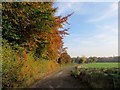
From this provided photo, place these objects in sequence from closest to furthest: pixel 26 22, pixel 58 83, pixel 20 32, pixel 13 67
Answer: pixel 13 67
pixel 26 22
pixel 20 32
pixel 58 83

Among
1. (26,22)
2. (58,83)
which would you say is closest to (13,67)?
(26,22)

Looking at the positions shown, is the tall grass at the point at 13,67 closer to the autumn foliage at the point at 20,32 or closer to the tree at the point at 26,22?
the autumn foliage at the point at 20,32

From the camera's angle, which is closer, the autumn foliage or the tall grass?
the tall grass

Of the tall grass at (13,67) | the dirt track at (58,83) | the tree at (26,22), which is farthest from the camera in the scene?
the dirt track at (58,83)

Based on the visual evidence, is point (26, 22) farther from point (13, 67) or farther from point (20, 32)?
point (13, 67)

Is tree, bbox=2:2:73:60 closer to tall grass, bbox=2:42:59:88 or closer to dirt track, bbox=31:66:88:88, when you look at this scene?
tall grass, bbox=2:42:59:88

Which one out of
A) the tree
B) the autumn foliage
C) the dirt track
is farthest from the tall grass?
the dirt track

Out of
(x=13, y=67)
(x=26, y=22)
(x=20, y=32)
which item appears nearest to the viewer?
(x=13, y=67)

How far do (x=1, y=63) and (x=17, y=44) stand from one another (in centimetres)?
518

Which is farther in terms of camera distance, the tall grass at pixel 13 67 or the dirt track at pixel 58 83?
the dirt track at pixel 58 83

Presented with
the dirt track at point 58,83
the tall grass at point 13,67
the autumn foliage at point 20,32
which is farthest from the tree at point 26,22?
the dirt track at point 58,83

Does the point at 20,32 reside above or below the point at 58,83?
above

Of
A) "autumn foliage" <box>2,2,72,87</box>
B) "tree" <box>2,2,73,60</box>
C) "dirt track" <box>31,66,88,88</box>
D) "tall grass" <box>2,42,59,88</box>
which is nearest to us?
"tall grass" <box>2,42,59,88</box>

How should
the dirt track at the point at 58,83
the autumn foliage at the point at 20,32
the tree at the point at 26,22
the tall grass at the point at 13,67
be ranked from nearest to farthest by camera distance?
the tall grass at the point at 13,67, the autumn foliage at the point at 20,32, the tree at the point at 26,22, the dirt track at the point at 58,83
